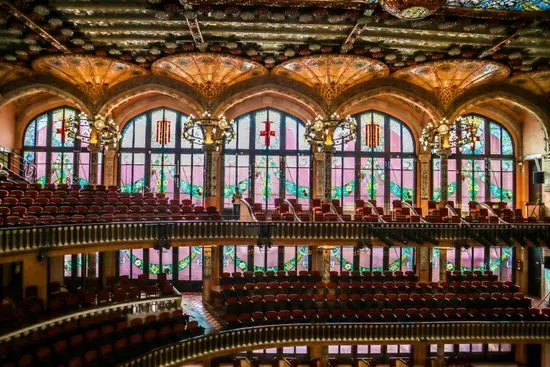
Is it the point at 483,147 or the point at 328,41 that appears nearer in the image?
the point at 328,41

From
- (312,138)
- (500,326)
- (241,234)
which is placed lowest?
(500,326)

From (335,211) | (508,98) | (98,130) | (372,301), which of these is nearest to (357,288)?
(372,301)

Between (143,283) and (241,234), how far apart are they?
423cm

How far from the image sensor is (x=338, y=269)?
19.8 metres

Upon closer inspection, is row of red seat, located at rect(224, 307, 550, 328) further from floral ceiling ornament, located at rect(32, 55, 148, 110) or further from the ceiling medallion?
the ceiling medallion

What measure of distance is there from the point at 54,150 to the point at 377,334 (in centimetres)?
1445

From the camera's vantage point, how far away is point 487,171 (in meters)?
20.3

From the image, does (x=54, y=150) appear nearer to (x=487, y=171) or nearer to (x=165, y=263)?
(x=165, y=263)

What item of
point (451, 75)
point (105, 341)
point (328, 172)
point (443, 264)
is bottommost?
point (105, 341)

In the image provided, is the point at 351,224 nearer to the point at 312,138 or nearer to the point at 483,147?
the point at 312,138

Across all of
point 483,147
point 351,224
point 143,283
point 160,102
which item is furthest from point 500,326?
point 160,102

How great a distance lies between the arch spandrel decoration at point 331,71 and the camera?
15.4m

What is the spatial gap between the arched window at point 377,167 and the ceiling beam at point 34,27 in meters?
11.2

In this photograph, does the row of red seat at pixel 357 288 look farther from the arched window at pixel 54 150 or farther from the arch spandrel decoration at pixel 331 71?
the arched window at pixel 54 150
